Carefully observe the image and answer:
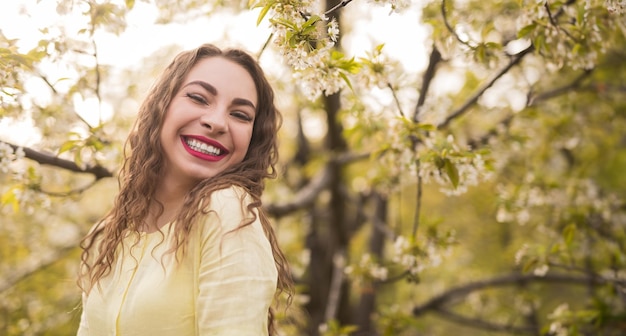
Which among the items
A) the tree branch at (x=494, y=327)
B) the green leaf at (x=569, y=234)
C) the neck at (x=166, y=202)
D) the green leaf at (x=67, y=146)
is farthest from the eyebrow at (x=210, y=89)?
the tree branch at (x=494, y=327)

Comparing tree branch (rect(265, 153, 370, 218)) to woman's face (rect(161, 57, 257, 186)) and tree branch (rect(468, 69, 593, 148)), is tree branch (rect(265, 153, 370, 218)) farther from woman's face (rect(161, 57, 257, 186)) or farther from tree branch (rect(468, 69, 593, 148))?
woman's face (rect(161, 57, 257, 186))

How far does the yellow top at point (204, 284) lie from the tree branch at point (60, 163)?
1.09 m

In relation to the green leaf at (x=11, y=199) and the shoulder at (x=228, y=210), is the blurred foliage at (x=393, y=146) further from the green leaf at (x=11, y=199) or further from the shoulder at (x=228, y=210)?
the shoulder at (x=228, y=210)

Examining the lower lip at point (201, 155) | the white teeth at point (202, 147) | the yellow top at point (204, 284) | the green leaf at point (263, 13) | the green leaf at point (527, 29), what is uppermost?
the green leaf at point (527, 29)

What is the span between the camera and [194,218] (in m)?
1.61

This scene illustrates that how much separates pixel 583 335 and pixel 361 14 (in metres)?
3.84

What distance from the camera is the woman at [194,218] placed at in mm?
1464

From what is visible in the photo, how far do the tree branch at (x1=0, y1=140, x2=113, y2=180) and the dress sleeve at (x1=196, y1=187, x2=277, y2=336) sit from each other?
140 cm

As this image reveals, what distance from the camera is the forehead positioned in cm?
197

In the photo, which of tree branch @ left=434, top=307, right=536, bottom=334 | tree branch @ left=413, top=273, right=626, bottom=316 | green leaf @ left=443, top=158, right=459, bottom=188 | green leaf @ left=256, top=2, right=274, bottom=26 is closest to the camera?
green leaf @ left=256, top=2, right=274, bottom=26

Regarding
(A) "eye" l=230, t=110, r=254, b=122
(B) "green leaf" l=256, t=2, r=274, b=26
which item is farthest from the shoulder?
(B) "green leaf" l=256, t=2, r=274, b=26

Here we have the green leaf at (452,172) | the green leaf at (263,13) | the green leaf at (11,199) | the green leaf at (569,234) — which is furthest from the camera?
the green leaf at (569,234)

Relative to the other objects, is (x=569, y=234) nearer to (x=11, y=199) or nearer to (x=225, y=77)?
(x=225, y=77)

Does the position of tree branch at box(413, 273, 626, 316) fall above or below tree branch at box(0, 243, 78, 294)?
above
